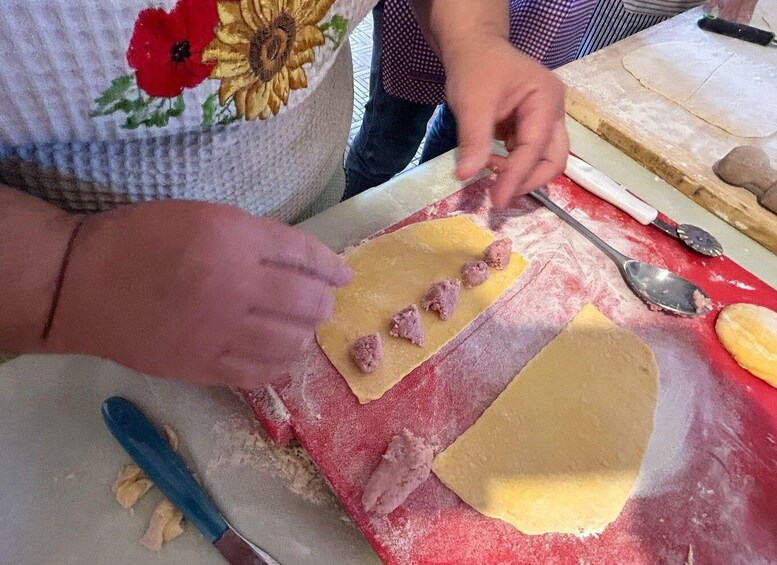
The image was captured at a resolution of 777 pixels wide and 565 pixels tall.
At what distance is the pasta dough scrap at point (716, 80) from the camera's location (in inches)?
35.7

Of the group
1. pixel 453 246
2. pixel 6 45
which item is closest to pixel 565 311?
pixel 453 246

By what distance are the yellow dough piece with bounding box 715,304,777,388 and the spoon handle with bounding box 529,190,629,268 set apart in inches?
5.3

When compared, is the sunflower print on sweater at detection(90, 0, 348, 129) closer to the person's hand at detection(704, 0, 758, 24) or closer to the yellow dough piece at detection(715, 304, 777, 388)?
the yellow dough piece at detection(715, 304, 777, 388)

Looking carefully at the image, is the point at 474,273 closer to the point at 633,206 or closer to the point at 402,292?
the point at 402,292

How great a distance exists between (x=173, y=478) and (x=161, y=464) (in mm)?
18

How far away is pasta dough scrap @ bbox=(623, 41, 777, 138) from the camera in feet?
2.97

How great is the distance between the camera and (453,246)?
695 millimetres

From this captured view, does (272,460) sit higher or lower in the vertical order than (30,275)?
lower

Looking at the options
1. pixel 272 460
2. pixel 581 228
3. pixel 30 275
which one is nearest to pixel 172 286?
pixel 30 275

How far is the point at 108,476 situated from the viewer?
522 millimetres

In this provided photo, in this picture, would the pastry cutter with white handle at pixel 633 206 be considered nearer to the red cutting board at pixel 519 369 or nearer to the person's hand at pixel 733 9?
the red cutting board at pixel 519 369

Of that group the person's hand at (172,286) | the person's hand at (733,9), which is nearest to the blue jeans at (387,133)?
the person's hand at (733,9)

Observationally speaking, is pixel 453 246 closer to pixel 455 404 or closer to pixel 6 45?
pixel 455 404

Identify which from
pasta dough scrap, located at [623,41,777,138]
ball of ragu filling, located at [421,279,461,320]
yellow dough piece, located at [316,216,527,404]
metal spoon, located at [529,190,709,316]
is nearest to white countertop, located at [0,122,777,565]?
yellow dough piece, located at [316,216,527,404]
